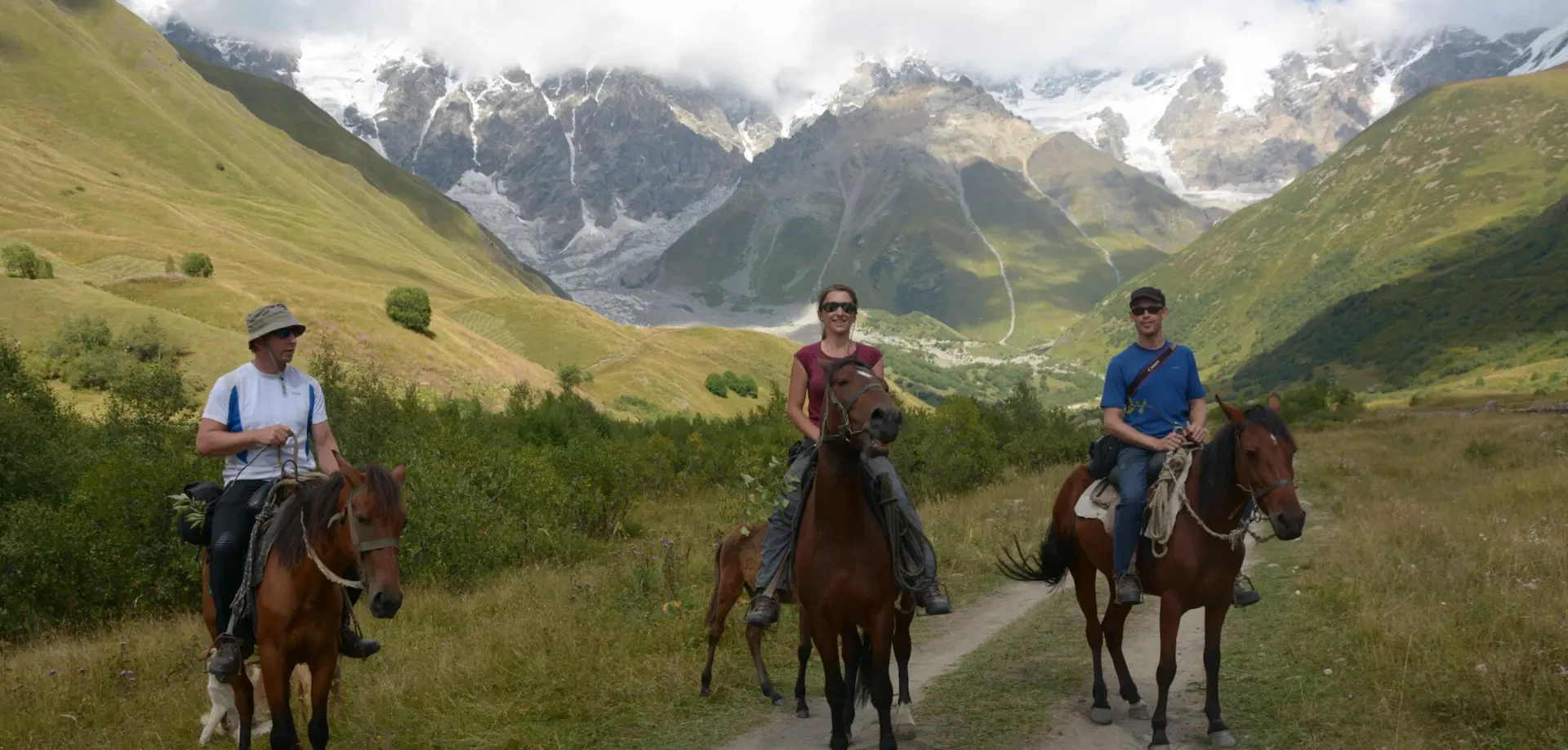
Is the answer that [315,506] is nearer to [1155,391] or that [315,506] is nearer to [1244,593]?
[1155,391]

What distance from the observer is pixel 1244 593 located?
8.46 meters

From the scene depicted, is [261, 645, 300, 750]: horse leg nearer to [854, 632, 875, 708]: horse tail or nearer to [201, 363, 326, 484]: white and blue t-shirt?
[201, 363, 326, 484]: white and blue t-shirt

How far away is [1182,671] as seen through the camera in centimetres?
981

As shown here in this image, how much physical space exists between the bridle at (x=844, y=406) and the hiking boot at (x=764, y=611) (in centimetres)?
201

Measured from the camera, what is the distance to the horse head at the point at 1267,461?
7297mm

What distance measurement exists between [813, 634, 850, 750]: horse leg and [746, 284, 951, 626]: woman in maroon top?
868 mm

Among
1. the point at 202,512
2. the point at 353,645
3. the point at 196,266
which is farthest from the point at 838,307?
the point at 196,266

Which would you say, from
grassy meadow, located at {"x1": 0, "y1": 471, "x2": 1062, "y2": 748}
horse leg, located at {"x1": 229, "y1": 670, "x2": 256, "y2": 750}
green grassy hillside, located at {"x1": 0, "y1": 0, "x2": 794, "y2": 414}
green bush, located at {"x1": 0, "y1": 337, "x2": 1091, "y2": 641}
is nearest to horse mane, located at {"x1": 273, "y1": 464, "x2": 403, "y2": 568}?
horse leg, located at {"x1": 229, "y1": 670, "x2": 256, "y2": 750}

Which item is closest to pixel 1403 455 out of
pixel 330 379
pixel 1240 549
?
pixel 1240 549

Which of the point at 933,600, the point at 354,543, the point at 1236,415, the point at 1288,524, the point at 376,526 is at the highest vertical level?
the point at 1236,415

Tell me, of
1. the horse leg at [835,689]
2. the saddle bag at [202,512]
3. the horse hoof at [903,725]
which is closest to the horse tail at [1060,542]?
the horse hoof at [903,725]

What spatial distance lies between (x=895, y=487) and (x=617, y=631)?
5435mm

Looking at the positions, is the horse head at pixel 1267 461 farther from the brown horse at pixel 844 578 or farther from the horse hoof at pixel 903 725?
the horse hoof at pixel 903 725

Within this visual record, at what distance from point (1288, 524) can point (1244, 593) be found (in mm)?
1511
